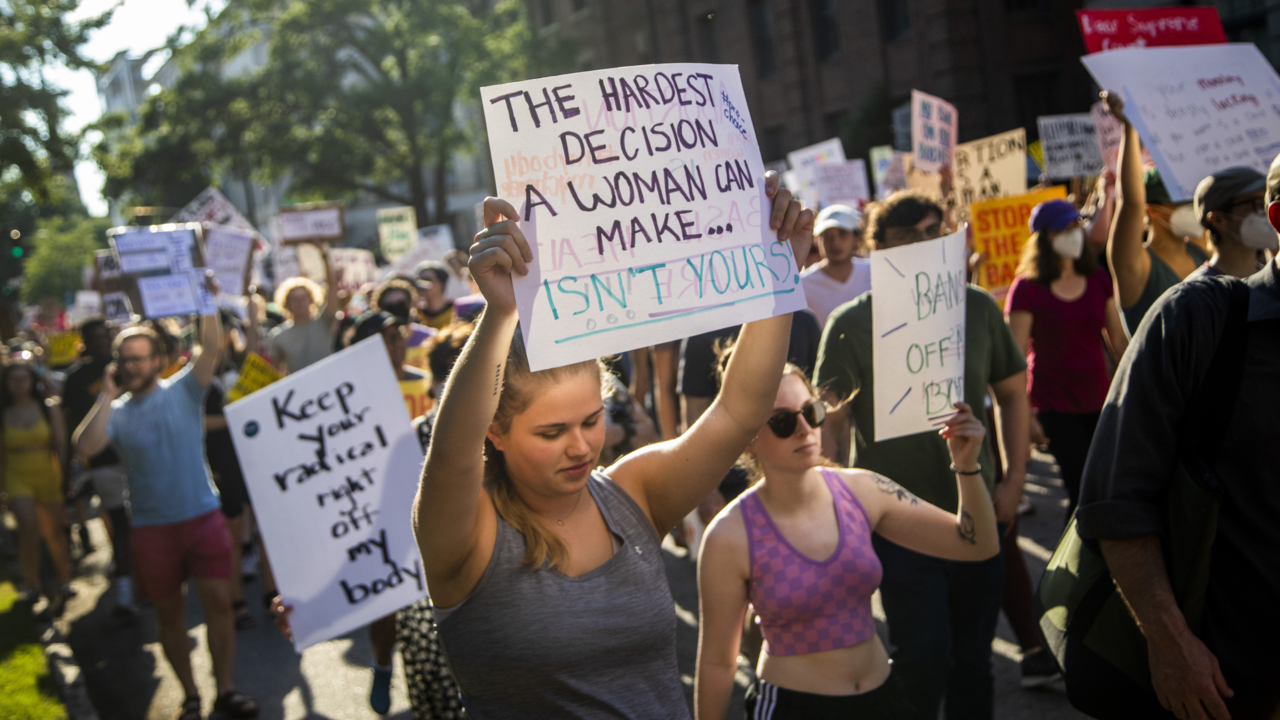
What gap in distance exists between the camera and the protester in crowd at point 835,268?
5348 mm

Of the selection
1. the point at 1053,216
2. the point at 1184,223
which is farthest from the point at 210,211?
the point at 1184,223

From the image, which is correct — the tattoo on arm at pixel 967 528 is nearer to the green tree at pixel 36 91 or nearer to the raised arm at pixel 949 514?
the raised arm at pixel 949 514

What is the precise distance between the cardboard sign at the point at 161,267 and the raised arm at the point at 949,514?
727 centimetres

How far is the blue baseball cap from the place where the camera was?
5.06 metres

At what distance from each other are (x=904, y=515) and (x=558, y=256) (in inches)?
61.2

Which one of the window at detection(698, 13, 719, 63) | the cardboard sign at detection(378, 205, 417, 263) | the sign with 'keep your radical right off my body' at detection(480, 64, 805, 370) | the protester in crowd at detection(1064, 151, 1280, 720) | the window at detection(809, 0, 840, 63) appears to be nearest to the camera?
the sign with 'keep your radical right off my body' at detection(480, 64, 805, 370)

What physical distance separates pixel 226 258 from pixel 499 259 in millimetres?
8926

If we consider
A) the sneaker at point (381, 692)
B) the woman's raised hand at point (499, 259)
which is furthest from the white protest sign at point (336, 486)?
the woman's raised hand at point (499, 259)

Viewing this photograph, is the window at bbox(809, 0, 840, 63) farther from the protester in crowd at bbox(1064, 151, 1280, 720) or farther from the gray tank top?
the gray tank top

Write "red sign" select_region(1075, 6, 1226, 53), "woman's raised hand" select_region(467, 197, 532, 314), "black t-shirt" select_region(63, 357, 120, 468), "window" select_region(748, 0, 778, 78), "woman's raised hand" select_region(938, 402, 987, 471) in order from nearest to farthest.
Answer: "woman's raised hand" select_region(467, 197, 532, 314) → "woman's raised hand" select_region(938, 402, 987, 471) → "red sign" select_region(1075, 6, 1226, 53) → "black t-shirt" select_region(63, 357, 120, 468) → "window" select_region(748, 0, 778, 78)

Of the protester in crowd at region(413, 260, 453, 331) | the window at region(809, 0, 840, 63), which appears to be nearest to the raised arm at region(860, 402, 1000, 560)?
the protester in crowd at region(413, 260, 453, 331)

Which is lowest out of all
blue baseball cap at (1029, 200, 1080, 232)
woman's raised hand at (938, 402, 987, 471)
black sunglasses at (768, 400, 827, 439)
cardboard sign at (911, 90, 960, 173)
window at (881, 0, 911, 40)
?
woman's raised hand at (938, 402, 987, 471)

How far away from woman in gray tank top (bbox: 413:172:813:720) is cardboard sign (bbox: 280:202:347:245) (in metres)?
8.44

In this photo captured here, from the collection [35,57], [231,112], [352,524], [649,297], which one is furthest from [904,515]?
[231,112]
